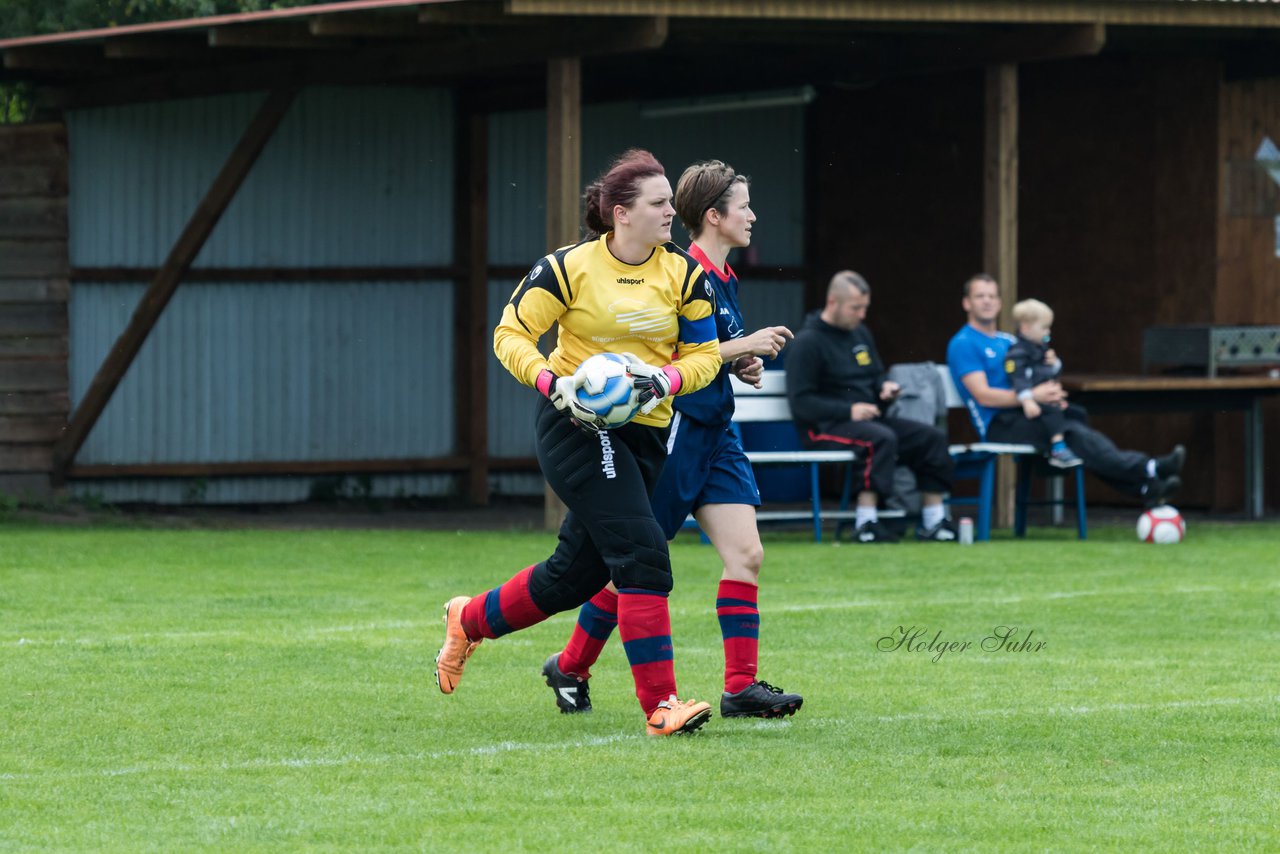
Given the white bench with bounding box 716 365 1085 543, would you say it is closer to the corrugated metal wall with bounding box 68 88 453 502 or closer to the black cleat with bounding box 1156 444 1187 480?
the black cleat with bounding box 1156 444 1187 480

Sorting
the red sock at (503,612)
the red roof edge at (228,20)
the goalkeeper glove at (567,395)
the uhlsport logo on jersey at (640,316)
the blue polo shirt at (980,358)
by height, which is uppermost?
the red roof edge at (228,20)

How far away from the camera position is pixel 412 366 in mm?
18016

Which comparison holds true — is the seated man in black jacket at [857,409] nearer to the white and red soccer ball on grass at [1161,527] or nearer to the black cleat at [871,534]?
the black cleat at [871,534]

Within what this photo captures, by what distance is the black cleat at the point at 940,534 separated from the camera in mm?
13641

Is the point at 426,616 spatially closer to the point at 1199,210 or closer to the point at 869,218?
the point at 1199,210

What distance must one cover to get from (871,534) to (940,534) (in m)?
0.53

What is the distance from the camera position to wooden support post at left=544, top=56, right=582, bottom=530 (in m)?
13.6

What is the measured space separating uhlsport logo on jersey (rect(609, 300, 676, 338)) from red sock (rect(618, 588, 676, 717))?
78 centimetres

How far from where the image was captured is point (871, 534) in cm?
1341

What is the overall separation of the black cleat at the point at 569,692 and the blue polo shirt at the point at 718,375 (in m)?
0.92

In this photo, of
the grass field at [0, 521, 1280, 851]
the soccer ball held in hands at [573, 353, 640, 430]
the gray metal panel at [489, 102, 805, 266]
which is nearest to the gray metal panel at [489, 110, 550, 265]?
the gray metal panel at [489, 102, 805, 266]

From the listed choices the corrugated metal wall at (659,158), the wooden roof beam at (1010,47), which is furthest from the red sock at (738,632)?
the corrugated metal wall at (659,158)

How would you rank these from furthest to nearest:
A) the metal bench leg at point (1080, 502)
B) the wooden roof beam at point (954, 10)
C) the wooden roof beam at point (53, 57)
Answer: the wooden roof beam at point (53, 57) → the metal bench leg at point (1080, 502) → the wooden roof beam at point (954, 10)

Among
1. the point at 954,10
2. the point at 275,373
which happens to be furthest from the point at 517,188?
the point at 954,10
